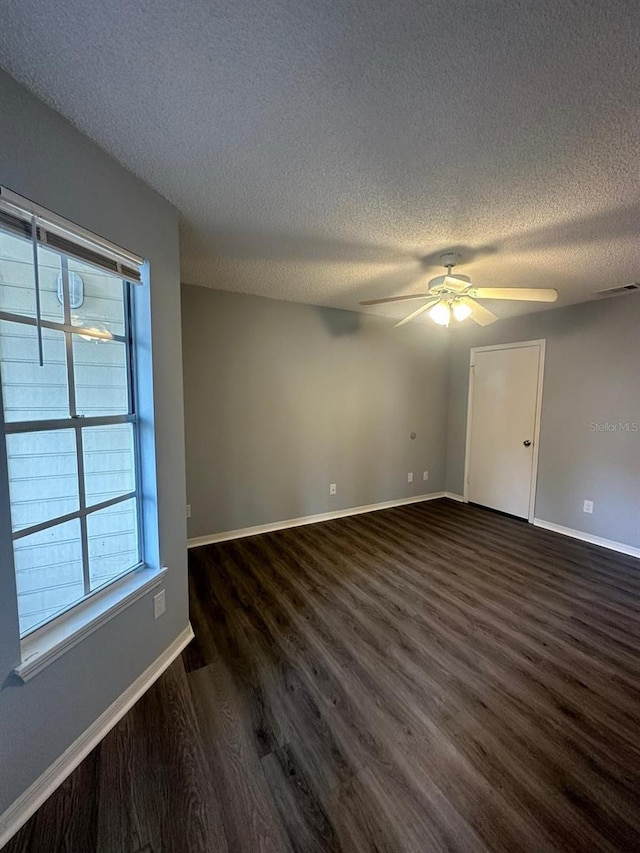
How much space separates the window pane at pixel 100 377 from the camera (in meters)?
1.35

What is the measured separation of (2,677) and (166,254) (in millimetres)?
1814

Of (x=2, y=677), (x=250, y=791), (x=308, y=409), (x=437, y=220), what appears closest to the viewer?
(x=2, y=677)

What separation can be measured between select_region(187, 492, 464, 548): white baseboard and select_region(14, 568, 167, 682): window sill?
5.06 feet

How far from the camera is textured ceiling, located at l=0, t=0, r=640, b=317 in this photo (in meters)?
0.87

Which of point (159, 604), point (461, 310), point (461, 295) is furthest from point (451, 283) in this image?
point (159, 604)

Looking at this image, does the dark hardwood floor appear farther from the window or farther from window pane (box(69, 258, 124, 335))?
window pane (box(69, 258, 124, 335))

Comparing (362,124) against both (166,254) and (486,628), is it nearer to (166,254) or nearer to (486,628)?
(166,254)

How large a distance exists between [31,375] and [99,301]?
1.52 feet

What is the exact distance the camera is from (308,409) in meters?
3.58

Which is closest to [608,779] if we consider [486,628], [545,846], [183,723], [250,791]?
[545,846]

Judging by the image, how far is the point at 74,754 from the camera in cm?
123

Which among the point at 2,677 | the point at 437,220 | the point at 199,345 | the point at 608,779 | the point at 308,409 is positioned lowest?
the point at 608,779

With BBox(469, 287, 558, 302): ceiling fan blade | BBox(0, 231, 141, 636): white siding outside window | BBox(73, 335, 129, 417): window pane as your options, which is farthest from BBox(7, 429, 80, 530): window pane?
BBox(469, 287, 558, 302): ceiling fan blade

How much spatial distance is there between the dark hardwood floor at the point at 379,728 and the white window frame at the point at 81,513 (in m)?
0.50
